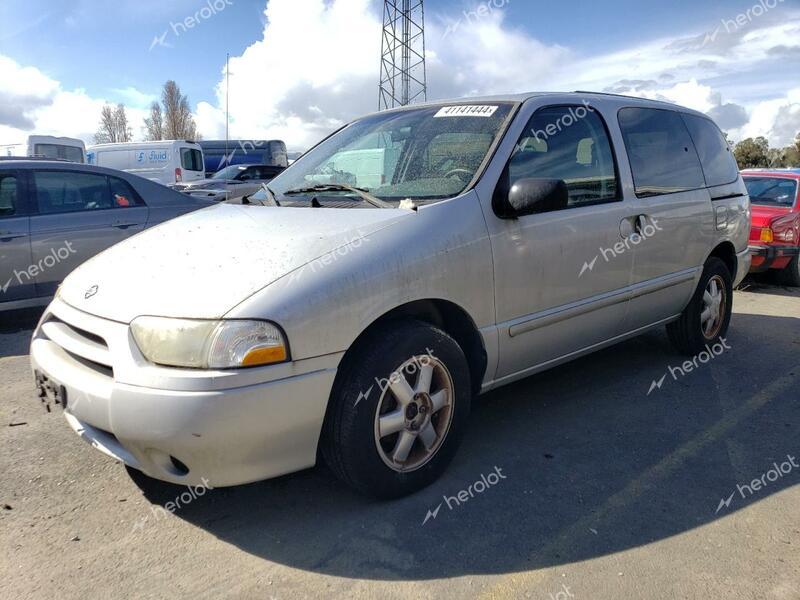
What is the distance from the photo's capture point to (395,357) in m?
2.44

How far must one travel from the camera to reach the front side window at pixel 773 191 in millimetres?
8023

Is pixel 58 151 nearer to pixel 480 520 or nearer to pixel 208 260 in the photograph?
pixel 208 260

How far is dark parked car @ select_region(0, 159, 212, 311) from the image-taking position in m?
5.40

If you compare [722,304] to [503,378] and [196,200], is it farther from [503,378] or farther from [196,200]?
[196,200]

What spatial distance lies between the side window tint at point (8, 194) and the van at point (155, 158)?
1248cm

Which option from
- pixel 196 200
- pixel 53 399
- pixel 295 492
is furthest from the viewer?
pixel 196 200

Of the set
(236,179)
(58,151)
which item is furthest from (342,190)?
(58,151)

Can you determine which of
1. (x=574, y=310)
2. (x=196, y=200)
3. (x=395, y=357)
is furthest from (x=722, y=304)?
(x=196, y=200)

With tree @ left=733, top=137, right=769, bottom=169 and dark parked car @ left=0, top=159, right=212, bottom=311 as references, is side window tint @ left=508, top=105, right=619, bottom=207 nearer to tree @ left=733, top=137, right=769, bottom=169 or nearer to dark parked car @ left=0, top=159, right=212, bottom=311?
dark parked car @ left=0, top=159, right=212, bottom=311

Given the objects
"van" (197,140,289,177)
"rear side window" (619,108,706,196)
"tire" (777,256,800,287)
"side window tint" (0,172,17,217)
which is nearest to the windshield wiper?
"rear side window" (619,108,706,196)

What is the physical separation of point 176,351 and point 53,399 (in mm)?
816

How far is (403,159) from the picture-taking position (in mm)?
3213

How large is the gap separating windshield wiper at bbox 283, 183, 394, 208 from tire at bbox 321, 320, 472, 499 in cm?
63

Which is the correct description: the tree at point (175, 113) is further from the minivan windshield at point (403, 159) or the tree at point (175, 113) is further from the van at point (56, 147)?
the minivan windshield at point (403, 159)
